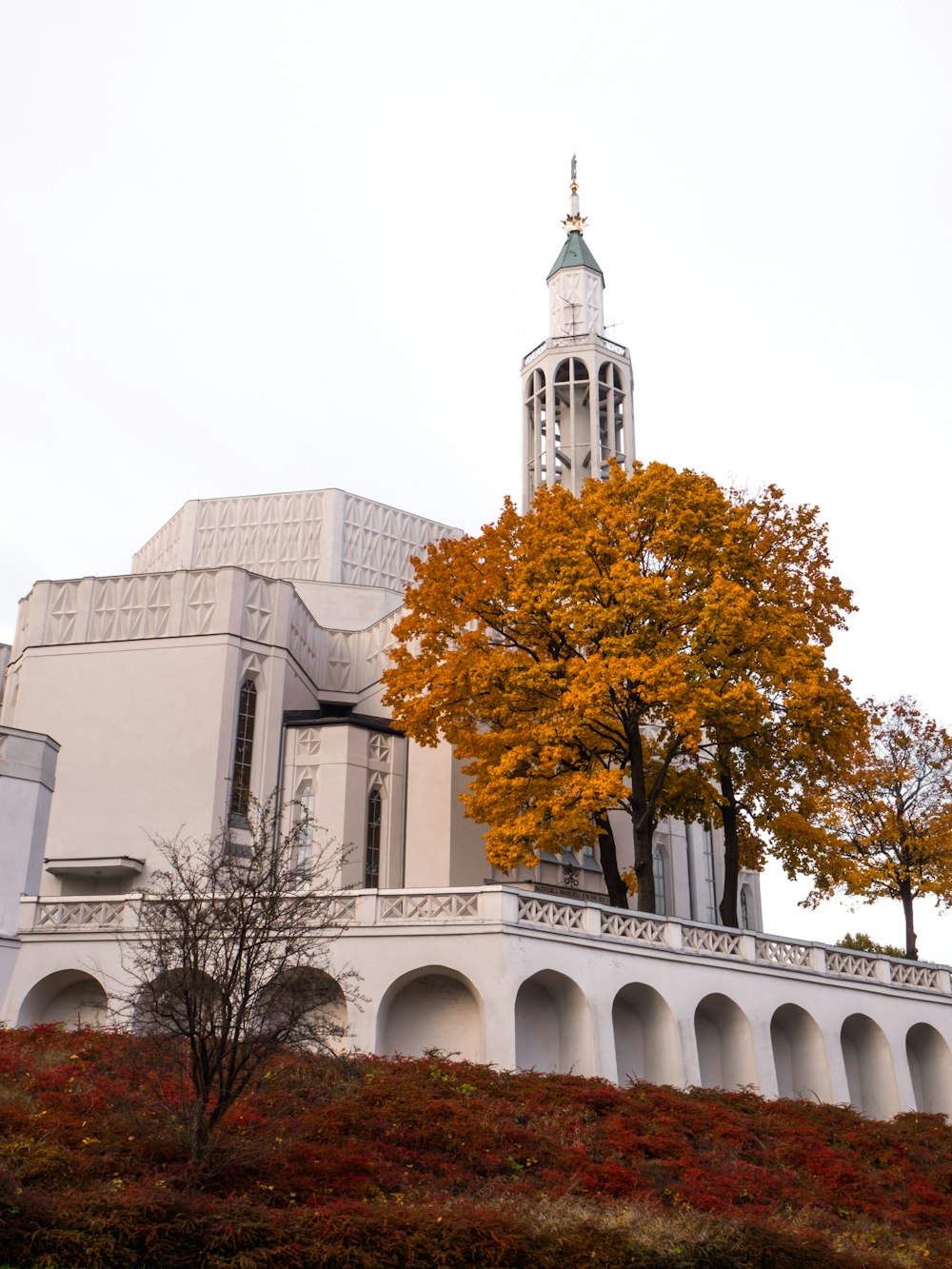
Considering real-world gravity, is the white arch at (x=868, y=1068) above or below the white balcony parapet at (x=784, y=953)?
below

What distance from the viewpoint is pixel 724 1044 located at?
96.5 ft

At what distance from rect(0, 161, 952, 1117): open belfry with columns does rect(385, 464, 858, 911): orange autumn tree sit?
3.15 meters

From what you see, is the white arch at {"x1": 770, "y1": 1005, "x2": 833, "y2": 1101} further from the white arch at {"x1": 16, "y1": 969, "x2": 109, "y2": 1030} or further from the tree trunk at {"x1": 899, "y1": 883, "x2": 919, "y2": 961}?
the white arch at {"x1": 16, "y1": 969, "x2": 109, "y2": 1030}

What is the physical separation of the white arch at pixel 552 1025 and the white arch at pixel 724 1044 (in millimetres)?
3591

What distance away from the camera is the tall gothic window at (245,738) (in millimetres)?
37688

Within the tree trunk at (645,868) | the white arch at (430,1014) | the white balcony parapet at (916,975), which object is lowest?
the white arch at (430,1014)

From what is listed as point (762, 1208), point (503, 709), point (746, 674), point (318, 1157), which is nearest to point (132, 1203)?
point (318, 1157)

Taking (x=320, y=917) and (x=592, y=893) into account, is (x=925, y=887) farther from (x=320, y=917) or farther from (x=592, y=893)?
(x=320, y=917)

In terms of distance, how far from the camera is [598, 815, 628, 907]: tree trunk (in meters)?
31.2

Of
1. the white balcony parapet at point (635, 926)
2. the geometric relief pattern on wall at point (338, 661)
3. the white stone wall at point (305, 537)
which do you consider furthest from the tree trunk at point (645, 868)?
the white stone wall at point (305, 537)

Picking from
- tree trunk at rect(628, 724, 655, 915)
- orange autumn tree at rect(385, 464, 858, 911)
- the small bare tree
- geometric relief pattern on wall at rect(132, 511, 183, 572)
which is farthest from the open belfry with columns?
the small bare tree

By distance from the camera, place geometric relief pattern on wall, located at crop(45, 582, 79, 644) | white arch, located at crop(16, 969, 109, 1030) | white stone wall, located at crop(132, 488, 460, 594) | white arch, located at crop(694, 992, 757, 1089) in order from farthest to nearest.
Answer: white stone wall, located at crop(132, 488, 460, 594) → geometric relief pattern on wall, located at crop(45, 582, 79, 644) → white arch, located at crop(694, 992, 757, 1089) → white arch, located at crop(16, 969, 109, 1030)

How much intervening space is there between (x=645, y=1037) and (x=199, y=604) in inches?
760

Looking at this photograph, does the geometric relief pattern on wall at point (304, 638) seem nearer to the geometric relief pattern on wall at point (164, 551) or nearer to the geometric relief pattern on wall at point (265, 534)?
the geometric relief pattern on wall at point (265, 534)
